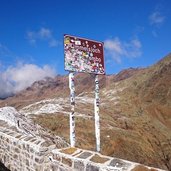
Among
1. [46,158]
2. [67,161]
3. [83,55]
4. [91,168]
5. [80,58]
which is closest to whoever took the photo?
[91,168]

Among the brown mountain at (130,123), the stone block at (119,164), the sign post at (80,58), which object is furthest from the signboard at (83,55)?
the brown mountain at (130,123)

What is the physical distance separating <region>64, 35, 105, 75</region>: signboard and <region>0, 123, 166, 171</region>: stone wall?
2515 mm

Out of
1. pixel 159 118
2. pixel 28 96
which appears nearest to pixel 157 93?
pixel 159 118

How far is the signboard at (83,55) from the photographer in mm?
9102

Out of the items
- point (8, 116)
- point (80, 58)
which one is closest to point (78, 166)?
point (80, 58)

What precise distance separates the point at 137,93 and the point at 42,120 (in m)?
41.9

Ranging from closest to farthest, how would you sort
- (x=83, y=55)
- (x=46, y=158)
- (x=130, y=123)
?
(x=46, y=158), (x=83, y=55), (x=130, y=123)

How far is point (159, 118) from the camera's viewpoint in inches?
1895

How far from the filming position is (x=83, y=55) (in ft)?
31.2

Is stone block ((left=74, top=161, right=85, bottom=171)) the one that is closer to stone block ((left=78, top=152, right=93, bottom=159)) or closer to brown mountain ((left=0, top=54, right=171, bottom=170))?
stone block ((left=78, top=152, right=93, bottom=159))

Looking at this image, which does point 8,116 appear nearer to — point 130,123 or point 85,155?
point 85,155

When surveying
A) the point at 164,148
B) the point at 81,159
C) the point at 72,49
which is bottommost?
the point at 164,148

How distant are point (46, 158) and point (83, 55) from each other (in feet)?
11.5

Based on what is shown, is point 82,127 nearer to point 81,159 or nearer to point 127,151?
point 127,151
